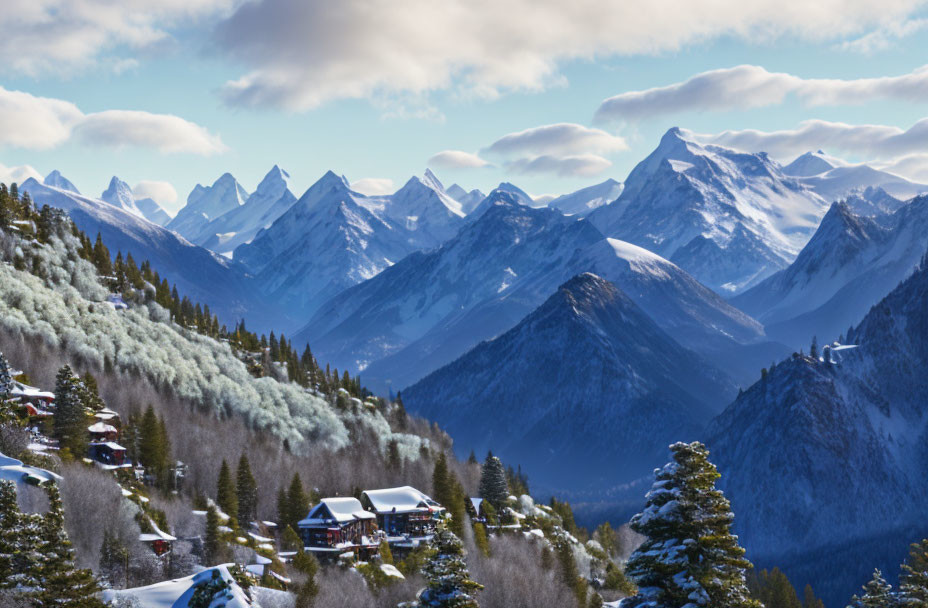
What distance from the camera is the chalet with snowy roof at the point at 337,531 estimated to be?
127 metres

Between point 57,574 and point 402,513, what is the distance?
78801 millimetres

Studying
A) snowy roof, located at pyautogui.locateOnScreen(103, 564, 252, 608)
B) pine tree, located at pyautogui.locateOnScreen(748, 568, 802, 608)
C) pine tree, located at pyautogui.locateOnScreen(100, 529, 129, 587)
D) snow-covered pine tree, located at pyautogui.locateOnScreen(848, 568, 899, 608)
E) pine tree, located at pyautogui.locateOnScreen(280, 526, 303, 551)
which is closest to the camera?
snowy roof, located at pyautogui.locateOnScreen(103, 564, 252, 608)

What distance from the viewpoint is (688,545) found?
5256 cm

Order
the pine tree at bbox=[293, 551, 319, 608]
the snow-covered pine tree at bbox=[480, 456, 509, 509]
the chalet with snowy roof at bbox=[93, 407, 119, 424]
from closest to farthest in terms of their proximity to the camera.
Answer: the pine tree at bbox=[293, 551, 319, 608] < the chalet with snowy roof at bbox=[93, 407, 119, 424] < the snow-covered pine tree at bbox=[480, 456, 509, 509]

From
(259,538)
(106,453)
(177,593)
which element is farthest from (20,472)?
(259,538)

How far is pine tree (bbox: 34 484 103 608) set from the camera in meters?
66.3

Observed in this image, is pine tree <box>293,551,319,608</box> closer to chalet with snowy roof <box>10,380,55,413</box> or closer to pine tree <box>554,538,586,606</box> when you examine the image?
pine tree <box>554,538,586,606</box>

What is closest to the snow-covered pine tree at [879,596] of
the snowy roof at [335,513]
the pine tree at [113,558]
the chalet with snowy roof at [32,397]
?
the snowy roof at [335,513]

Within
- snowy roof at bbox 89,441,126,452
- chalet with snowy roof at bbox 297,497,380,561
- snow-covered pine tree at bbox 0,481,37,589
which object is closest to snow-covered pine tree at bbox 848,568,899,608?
chalet with snowy roof at bbox 297,497,380,561

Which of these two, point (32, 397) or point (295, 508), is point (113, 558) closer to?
point (32, 397)

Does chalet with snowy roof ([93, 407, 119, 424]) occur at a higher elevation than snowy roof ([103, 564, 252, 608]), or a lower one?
higher

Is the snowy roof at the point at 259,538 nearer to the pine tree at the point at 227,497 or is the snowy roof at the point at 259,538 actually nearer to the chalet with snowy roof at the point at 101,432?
the pine tree at the point at 227,497

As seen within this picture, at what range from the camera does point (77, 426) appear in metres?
119

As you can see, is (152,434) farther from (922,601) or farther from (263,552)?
(922,601)
